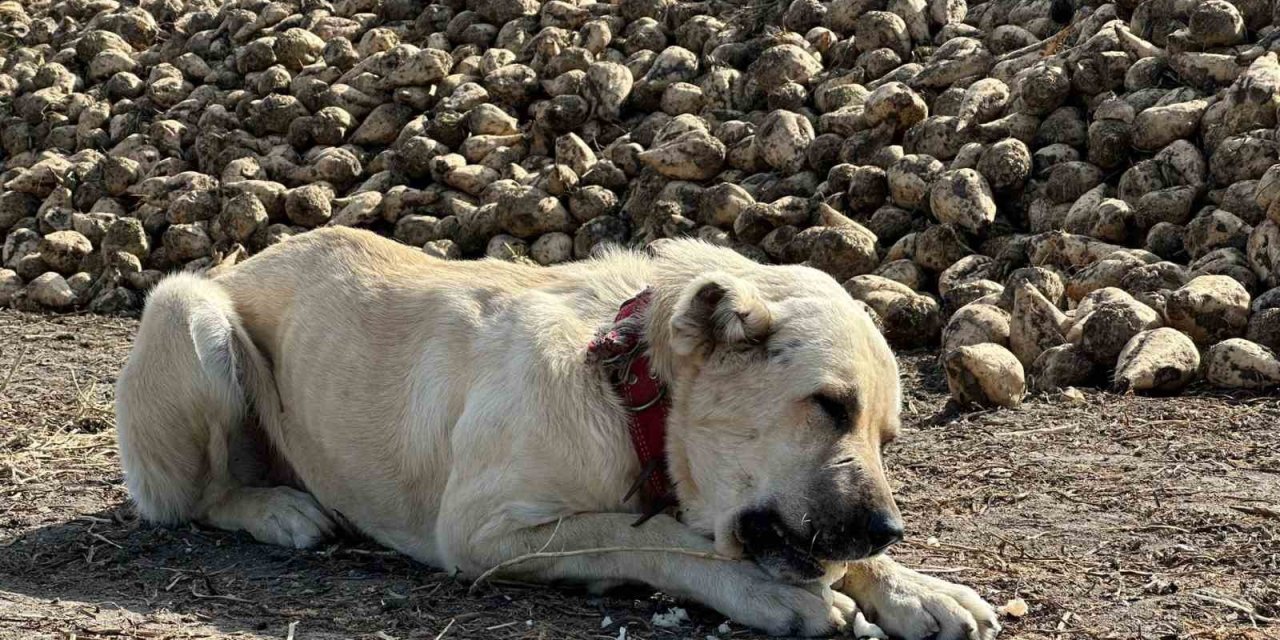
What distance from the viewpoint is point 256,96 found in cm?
1180

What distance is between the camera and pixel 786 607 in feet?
11.9

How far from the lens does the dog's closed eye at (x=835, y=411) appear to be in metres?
3.74

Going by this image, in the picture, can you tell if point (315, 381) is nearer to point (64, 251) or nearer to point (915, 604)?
point (915, 604)

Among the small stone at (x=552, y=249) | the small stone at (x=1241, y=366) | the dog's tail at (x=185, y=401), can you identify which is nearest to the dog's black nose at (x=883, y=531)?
the dog's tail at (x=185, y=401)

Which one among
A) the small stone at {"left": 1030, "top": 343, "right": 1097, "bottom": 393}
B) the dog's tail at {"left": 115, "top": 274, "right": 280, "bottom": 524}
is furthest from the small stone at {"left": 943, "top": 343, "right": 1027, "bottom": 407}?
the dog's tail at {"left": 115, "top": 274, "right": 280, "bottom": 524}

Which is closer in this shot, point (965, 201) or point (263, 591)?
point (263, 591)

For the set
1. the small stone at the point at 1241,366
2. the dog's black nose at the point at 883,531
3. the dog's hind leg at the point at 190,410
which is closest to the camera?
the dog's black nose at the point at 883,531

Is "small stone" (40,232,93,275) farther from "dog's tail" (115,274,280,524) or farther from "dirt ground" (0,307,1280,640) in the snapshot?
"dog's tail" (115,274,280,524)

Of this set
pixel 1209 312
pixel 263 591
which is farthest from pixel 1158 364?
pixel 263 591

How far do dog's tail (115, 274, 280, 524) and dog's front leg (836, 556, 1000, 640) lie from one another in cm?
240

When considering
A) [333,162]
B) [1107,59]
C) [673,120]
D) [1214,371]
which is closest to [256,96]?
[333,162]

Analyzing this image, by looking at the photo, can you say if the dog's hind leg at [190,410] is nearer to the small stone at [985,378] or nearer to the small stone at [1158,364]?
the small stone at [985,378]

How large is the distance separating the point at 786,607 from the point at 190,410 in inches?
97.7

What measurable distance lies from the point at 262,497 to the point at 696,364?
1.89 m
